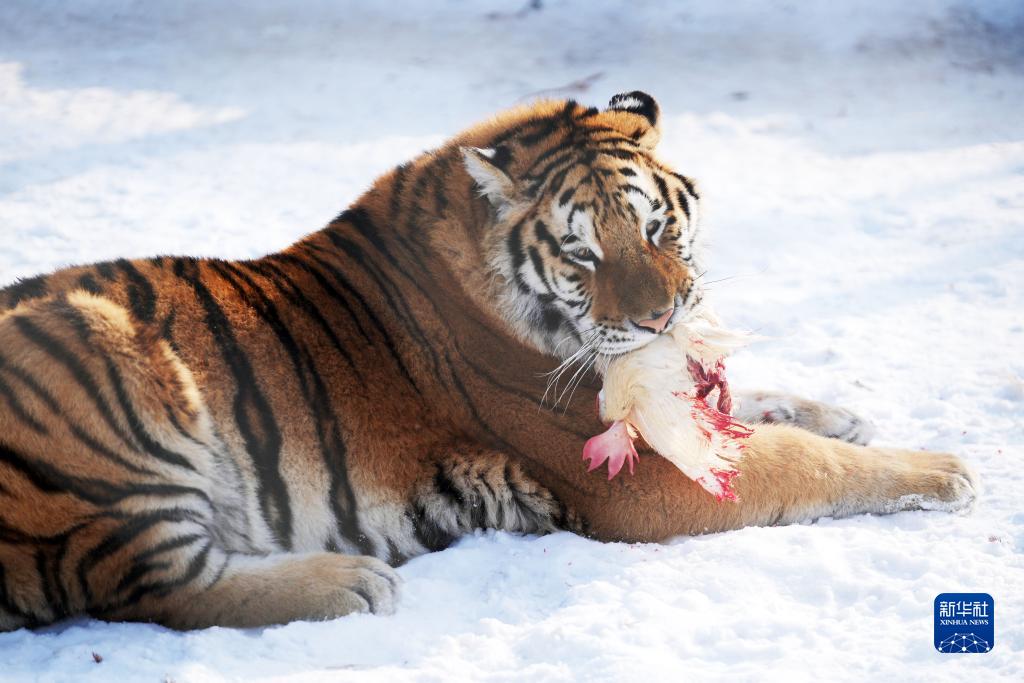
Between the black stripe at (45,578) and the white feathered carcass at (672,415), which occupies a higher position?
the white feathered carcass at (672,415)

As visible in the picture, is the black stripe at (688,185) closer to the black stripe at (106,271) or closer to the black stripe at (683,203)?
the black stripe at (683,203)

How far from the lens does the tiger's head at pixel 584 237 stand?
9.91ft

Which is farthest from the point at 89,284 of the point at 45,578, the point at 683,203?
the point at 683,203

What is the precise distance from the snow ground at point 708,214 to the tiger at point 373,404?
0.36ft

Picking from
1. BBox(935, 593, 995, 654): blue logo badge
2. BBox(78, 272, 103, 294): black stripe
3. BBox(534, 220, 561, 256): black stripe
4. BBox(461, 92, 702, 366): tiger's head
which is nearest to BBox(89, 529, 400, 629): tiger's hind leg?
BBox(78, 272, 103, 294): black stripe

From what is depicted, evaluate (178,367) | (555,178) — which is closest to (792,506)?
(555,178)

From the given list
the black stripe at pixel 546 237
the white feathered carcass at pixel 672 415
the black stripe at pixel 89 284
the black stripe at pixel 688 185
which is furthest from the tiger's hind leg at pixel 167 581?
the black stripe at pixel 688 185

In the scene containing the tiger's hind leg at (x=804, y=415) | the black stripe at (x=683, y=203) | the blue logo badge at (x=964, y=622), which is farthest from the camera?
the tiger's hind leg at (x=804, y=415)

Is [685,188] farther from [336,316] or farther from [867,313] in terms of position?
[867,313]

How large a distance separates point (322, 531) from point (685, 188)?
1464 mm

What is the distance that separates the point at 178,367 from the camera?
286 cm

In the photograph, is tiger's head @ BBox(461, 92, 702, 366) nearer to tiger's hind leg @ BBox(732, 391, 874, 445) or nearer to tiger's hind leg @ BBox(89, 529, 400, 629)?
tiger's hind leg @ BBox(732, 391, 874, 445)

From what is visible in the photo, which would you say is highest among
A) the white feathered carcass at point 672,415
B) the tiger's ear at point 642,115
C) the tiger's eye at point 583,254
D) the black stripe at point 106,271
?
the tiger's ear at point 642,115

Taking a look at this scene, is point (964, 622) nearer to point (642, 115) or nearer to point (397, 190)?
point (642, 115)
